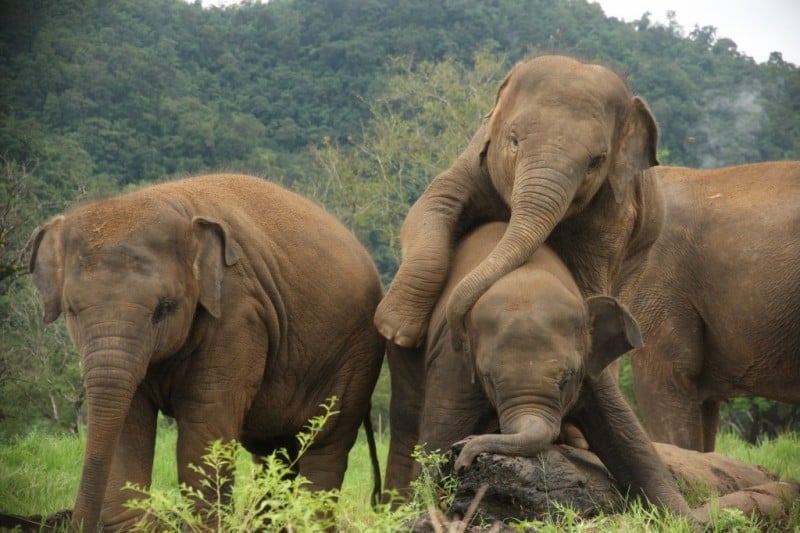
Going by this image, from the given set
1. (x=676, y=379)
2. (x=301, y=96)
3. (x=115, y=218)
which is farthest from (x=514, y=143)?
(x=301, y=96)

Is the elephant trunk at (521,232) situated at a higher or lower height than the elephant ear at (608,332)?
higher

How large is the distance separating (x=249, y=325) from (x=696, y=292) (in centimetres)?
396

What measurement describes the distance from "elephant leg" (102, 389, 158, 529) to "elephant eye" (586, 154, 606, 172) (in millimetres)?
2586

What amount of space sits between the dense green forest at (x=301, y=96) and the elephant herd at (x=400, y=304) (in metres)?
18.9

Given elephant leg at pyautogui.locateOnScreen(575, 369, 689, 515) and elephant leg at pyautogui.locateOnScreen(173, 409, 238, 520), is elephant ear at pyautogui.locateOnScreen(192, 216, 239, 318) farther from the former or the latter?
elephant leg at pyautogui.locateOnScreen(575, 369, 689, 515)

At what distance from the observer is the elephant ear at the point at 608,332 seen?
245 inches

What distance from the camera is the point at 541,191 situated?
6.29 m

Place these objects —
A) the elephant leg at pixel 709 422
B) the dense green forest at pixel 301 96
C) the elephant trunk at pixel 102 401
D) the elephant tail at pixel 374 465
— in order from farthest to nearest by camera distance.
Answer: the dense green forest at pixel 301 96 < the elephant leg at pixel 709 422 < the elephant tail at pixel 374 465 < the elephant trunk at pixel 102 401

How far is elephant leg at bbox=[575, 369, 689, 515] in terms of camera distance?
6.25m

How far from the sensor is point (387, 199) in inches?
1590

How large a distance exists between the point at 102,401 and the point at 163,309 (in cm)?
57

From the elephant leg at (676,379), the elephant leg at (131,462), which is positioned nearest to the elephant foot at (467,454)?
the elephant leg at (131,462)

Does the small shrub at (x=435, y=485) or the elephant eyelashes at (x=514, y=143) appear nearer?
the small shrub at (x=435, y=485)

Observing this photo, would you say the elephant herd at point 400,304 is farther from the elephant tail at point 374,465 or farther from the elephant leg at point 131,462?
the elephant tail at point 374,465
